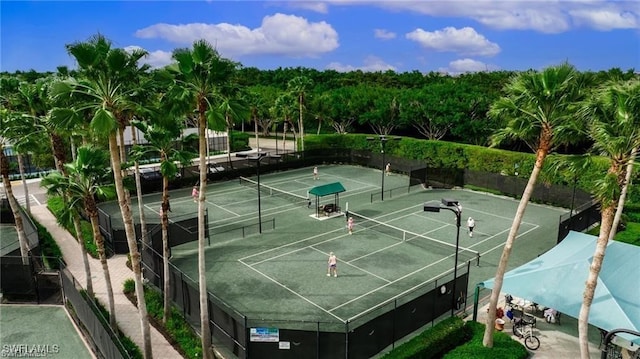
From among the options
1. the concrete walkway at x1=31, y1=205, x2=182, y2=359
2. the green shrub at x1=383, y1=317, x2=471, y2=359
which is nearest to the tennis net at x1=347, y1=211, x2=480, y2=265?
the green shrub at x1=383, y1=317, x2=471, y2=359

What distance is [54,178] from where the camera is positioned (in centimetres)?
1675

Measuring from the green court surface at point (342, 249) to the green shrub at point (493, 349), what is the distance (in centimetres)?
330

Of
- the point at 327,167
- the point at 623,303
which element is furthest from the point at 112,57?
the point at 327,167

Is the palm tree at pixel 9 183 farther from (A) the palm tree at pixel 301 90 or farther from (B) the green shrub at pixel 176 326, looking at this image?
(A) the palm tree at pixel 301 90

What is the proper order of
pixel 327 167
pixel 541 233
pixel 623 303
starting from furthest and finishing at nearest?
pixel 327 167 → pixel 541 233 → pixel 623 303

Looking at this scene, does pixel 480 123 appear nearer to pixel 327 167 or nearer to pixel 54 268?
pixel 327 167

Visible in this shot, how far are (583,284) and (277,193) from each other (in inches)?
1095

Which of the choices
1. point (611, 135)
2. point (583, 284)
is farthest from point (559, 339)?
point (611, 135)

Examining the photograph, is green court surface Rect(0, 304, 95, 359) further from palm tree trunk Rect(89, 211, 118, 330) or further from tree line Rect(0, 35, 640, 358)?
tree line Rect(0, 35, 640, 358)

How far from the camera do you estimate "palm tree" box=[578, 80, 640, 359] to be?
12.8 m

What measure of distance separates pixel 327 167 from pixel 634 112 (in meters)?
42.3

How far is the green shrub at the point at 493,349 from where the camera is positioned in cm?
1672

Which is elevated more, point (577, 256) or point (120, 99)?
point (120, 99)

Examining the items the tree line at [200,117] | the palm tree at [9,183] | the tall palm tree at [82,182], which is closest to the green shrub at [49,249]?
the palm tree at [9,183]
